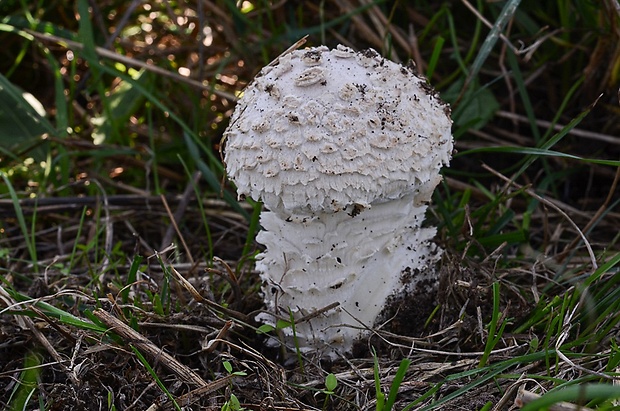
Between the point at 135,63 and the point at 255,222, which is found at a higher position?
the point at 135,63

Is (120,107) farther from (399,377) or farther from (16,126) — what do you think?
(399,377)

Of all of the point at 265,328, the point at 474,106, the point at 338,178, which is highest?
the point at 338,178

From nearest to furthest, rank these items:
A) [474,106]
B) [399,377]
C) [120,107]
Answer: [399,377]
[474,106]
[120,107]

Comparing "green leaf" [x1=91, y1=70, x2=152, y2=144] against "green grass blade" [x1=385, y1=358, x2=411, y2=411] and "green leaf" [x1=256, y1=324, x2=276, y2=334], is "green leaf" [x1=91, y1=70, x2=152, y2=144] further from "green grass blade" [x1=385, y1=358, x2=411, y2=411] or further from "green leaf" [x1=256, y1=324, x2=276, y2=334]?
"green grass blade" [x1=385, y1=358, x2=411, y2=411]

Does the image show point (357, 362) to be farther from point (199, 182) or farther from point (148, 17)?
point (148, 17)

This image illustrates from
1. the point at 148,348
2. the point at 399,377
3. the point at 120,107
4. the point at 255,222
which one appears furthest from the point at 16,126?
the point at 399,377

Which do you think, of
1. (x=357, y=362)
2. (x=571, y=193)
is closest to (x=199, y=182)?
(x=357, y=362)
